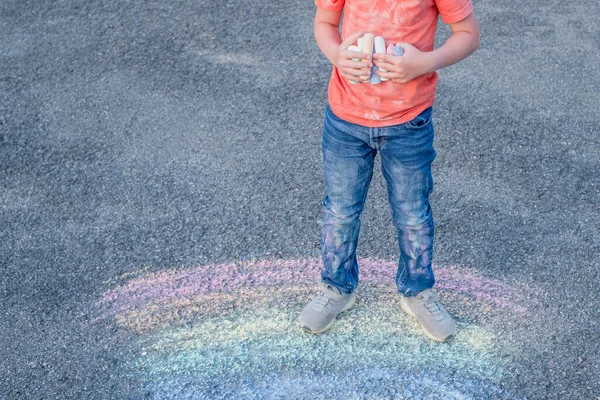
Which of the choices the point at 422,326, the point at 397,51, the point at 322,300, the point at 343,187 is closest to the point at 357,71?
the point at 397,51

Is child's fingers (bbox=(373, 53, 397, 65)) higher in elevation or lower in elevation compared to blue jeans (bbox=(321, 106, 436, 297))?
higher

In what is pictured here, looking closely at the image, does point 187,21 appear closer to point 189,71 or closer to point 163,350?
point 189,71

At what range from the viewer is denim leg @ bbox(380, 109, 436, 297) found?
2.61 m

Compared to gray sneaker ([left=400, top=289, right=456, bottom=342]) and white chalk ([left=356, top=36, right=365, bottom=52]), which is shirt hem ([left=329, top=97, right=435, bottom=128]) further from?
gray sneaker ([left=400, top=289, right=456, bottom=342])

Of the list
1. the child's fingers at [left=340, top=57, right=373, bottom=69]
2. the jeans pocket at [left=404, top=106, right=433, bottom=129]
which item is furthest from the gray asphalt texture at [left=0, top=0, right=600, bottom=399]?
the child's fingers at [left=340, top=57, right=373, bottom=69]

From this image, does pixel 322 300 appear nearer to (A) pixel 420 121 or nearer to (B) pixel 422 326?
(B) pixel 422 326

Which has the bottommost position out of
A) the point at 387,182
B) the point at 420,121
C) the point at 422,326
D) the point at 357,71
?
the point at 422,326

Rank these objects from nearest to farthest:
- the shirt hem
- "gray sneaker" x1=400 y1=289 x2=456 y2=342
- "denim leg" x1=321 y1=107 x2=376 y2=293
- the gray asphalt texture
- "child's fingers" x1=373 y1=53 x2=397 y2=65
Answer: "child's fingers" x1=373 y1=53 x2=397 y2=65 < the shirt hem < "denim leg" x1=321 y1=107 x2=376 y2=293 < "gray sneaker" x1=400 y1=289 x2=456 y2=342 < the gray asphalt texture

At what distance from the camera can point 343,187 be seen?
276 cm

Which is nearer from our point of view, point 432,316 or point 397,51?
point 397,51

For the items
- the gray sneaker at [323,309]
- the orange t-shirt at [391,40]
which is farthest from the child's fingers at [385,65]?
the gray sneaker at [323,309]

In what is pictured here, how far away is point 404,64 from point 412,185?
1.64 feet

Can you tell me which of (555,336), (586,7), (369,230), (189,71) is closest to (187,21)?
(189,71)

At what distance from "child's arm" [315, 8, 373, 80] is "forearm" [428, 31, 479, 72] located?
0.23 m
